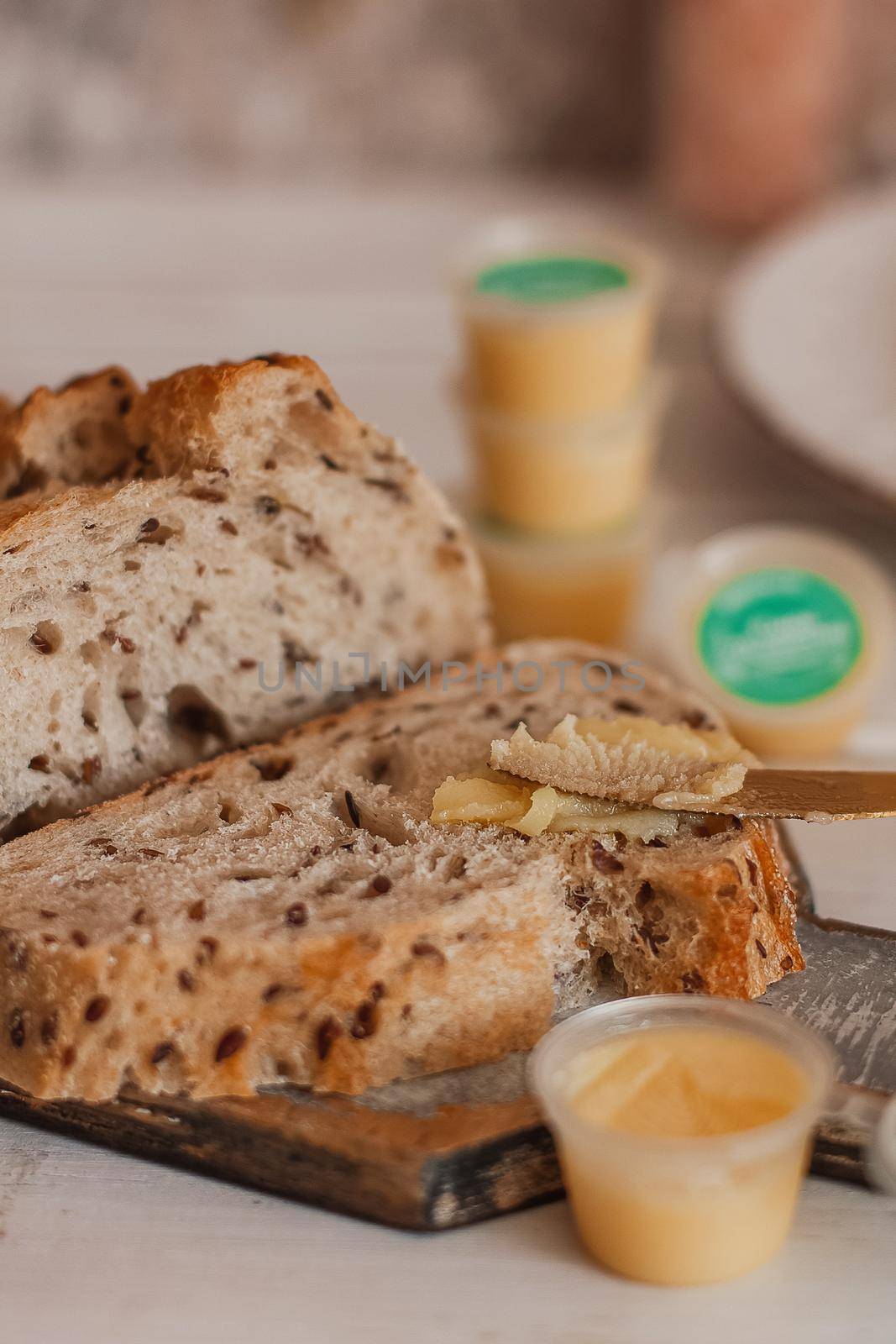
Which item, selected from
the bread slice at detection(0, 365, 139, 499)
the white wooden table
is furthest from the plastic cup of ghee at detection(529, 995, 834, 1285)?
the bread slice at detection(0, 365, 139, 499)

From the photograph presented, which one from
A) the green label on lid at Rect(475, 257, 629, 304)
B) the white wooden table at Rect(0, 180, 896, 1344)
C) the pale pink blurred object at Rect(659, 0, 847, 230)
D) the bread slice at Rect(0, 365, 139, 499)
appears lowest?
the white wooden table at Rect(0, 180, 896, 1344)

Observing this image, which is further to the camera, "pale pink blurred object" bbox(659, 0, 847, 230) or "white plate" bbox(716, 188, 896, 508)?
"pale pink blurred object" bbox(659, 0, 847, 230)

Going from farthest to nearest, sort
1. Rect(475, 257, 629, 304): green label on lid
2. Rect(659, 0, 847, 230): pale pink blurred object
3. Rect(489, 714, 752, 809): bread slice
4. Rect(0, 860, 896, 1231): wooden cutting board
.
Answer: Rect(659, 0, 847, 230): pale pink blurred object < Rect(475, 257, 629, 304): green label on lid < Rect(489, 714, 752, 809): bread slice < Rect(0, 860, 896, 1231): wooden cutting board

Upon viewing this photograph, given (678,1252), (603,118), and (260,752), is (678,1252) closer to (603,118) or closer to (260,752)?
(260,752)

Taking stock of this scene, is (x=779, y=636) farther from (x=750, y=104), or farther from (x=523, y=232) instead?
(x=750, y=104)

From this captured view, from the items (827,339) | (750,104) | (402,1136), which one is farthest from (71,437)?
(750,104)

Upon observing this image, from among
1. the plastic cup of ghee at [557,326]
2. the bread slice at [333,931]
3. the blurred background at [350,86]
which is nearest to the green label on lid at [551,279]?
the plastic cup of ghee at [557,326]

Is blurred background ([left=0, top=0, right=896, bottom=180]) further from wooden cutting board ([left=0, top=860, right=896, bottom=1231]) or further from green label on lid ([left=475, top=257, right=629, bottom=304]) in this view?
wooden cutting board ([left=0, top=860, right=896, bottom=1231])
